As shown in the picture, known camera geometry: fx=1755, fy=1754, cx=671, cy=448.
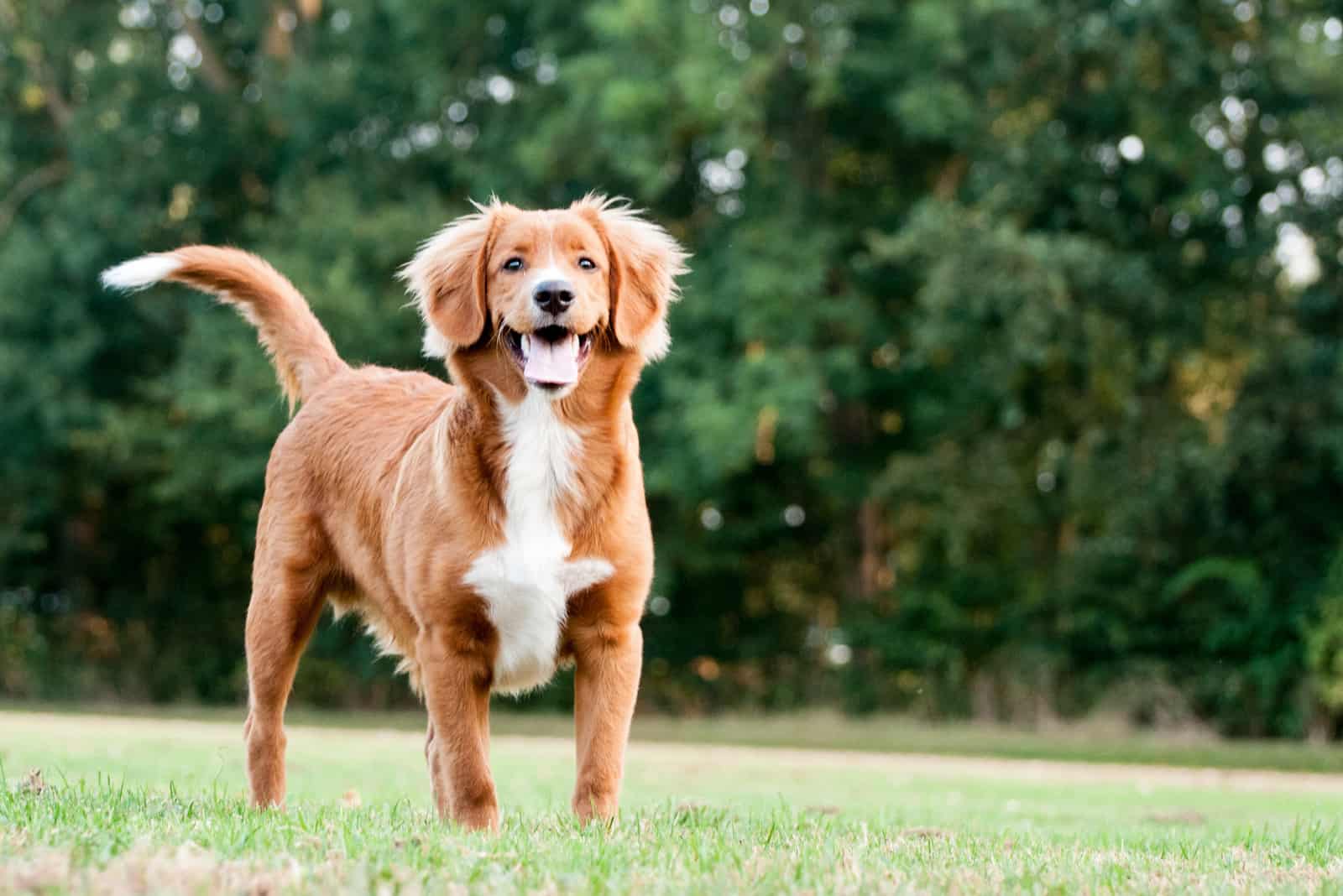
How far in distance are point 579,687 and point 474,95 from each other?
23155 millimetres

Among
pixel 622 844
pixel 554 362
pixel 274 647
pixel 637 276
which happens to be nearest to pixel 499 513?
pixel 554 362

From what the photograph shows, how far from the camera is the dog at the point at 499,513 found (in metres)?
5.64

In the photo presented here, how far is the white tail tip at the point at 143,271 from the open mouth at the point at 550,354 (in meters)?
1.97

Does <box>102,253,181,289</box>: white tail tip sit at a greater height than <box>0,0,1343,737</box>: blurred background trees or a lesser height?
lesser

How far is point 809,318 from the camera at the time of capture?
23.5 metres

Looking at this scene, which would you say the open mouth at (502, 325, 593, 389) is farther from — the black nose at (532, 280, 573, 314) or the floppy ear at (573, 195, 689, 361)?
the floppy ear at (573, 195, 689, 361)

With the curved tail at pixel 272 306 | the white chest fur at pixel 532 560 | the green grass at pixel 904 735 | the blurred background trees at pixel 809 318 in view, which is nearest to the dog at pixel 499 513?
the white chest fur at pixel 532 560

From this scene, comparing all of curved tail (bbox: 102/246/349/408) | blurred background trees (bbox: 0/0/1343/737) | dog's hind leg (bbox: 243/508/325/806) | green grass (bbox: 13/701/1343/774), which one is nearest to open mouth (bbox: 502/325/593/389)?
dog's hind leg (bbox: 243/508/325/806)

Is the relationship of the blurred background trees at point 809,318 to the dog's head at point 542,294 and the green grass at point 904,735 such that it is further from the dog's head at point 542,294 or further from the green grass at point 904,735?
the dog's head at point 542,294

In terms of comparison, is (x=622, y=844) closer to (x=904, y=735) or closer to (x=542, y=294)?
(x=542, y=294)

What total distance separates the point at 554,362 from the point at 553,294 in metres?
0.24

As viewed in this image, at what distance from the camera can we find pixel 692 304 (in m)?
24.2

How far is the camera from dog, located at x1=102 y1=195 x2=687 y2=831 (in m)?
5.64

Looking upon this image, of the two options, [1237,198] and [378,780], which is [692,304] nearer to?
[1237,198]
